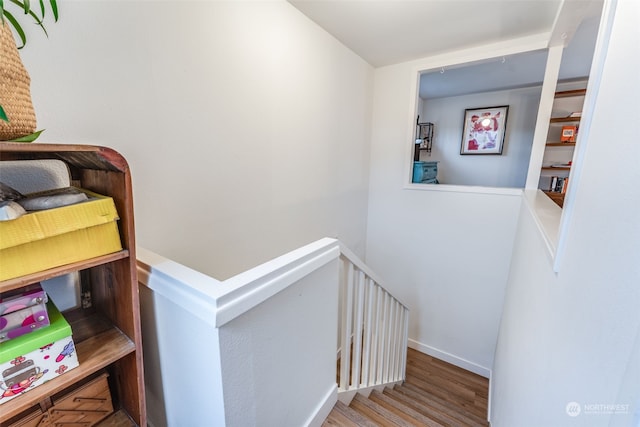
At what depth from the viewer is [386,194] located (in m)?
3.06

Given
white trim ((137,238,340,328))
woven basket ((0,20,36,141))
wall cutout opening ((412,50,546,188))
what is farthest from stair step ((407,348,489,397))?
woven basket ((0,20,36,141))

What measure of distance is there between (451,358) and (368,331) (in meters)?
1.86

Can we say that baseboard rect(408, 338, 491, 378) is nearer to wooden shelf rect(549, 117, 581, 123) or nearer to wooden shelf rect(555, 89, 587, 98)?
wooden shelf rect(549, 117, 581, 123)

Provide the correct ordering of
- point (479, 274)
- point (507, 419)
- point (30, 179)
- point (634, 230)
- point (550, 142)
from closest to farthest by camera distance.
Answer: point (634, 230), point (30, 179), point (507, 419), point (479, 274), point (550, 142)

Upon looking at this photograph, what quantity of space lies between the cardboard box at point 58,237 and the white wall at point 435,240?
2.34 m

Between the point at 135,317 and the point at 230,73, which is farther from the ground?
Result: the point at 230,73

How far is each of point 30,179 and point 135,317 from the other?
59 cm

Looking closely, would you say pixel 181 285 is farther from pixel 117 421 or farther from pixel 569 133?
pixel 569 133

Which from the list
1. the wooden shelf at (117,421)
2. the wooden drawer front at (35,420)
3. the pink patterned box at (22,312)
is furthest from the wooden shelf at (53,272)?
the wooden shelf at (117,421)

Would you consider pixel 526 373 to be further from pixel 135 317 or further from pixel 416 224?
pixel 416 224

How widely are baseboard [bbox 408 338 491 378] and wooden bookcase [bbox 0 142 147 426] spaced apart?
3.05 metres

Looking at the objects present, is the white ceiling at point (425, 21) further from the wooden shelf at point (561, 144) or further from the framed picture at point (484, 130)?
the framed picture at point (484, 130)

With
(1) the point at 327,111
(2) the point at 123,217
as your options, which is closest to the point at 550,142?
(1) the point at 327,111

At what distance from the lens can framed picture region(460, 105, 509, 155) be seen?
13.3 ft
